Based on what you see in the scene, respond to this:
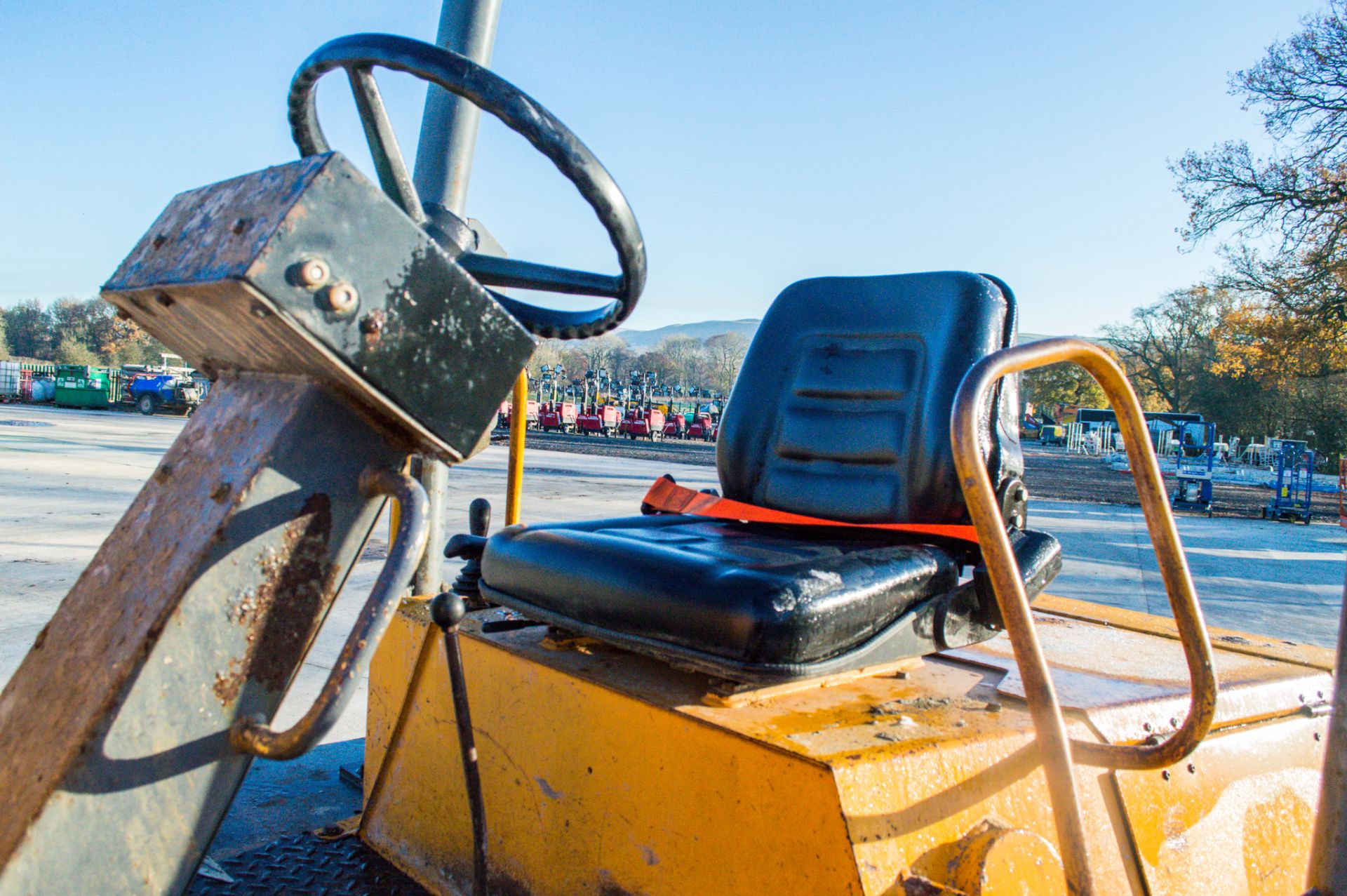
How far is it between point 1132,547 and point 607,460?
1032 cm

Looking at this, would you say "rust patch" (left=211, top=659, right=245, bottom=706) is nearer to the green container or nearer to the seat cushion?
the seat cushion

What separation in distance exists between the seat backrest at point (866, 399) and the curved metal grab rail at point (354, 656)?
3.73ft

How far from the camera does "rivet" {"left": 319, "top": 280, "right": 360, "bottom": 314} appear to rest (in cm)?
80

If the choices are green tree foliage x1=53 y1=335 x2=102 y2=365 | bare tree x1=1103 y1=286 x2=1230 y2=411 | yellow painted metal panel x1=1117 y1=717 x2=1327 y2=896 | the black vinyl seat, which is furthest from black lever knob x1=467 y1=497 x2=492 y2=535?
green tree foliage x1=53 y1=335 x2=102 y2=365

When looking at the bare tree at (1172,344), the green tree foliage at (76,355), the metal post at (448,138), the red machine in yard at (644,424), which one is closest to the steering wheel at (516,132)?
the metal post at (448,138)

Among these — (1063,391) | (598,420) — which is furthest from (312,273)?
(1063,391)

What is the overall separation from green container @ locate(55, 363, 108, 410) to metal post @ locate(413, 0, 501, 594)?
34272 millimetres

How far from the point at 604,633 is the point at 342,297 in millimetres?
726

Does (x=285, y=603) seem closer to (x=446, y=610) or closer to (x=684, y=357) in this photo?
(x=446, y=610)

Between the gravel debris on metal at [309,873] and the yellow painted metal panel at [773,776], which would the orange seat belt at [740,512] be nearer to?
the yellow painted metal panel at [773,776]

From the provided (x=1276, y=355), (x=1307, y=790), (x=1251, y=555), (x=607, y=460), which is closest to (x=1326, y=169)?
(x=1276, y=355)

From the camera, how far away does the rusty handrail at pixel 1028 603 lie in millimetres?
1017

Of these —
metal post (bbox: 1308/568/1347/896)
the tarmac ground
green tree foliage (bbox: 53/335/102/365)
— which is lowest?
the tarmac ground

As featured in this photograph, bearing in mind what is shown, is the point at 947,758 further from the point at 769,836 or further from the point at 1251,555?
the point at 1251,555
